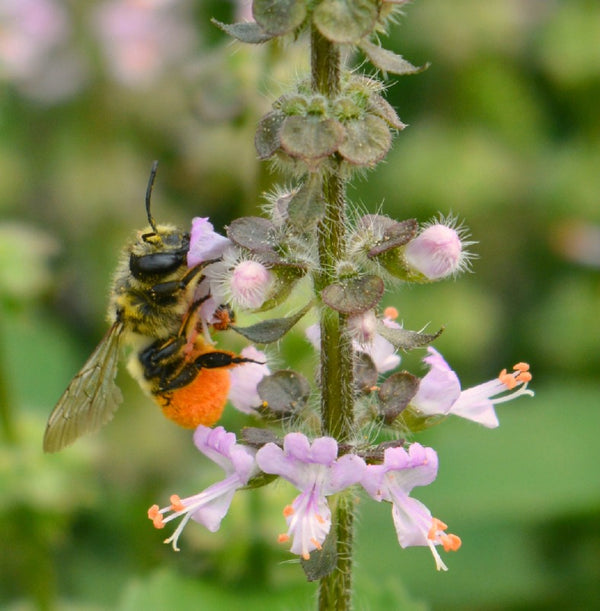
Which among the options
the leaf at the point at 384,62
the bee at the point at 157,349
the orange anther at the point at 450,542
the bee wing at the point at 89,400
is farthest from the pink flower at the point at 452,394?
the bee wing at the point at 89,400

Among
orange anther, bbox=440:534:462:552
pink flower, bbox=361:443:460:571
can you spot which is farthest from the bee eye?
orange anther, bbox=440:534:462:552

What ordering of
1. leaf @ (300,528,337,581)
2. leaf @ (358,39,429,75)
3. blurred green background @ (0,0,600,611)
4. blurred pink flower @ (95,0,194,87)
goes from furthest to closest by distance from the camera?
blurred pink flower @ (95,0,194,87) → blurred green background @ (0,0,600,611) → leaf @ (300,528,337,581) → leaf @ (358,39,429,75)

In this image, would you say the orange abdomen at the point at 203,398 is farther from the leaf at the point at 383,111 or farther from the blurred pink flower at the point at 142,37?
the blurred pink flower at the point at 142,37

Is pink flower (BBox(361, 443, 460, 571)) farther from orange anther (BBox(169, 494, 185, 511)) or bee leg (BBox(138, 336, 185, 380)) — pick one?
bee leg (BBox(138, 336, 185, 380))

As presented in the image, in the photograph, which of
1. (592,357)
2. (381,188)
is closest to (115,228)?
(381,188)

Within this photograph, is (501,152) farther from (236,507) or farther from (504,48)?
(236,507)
